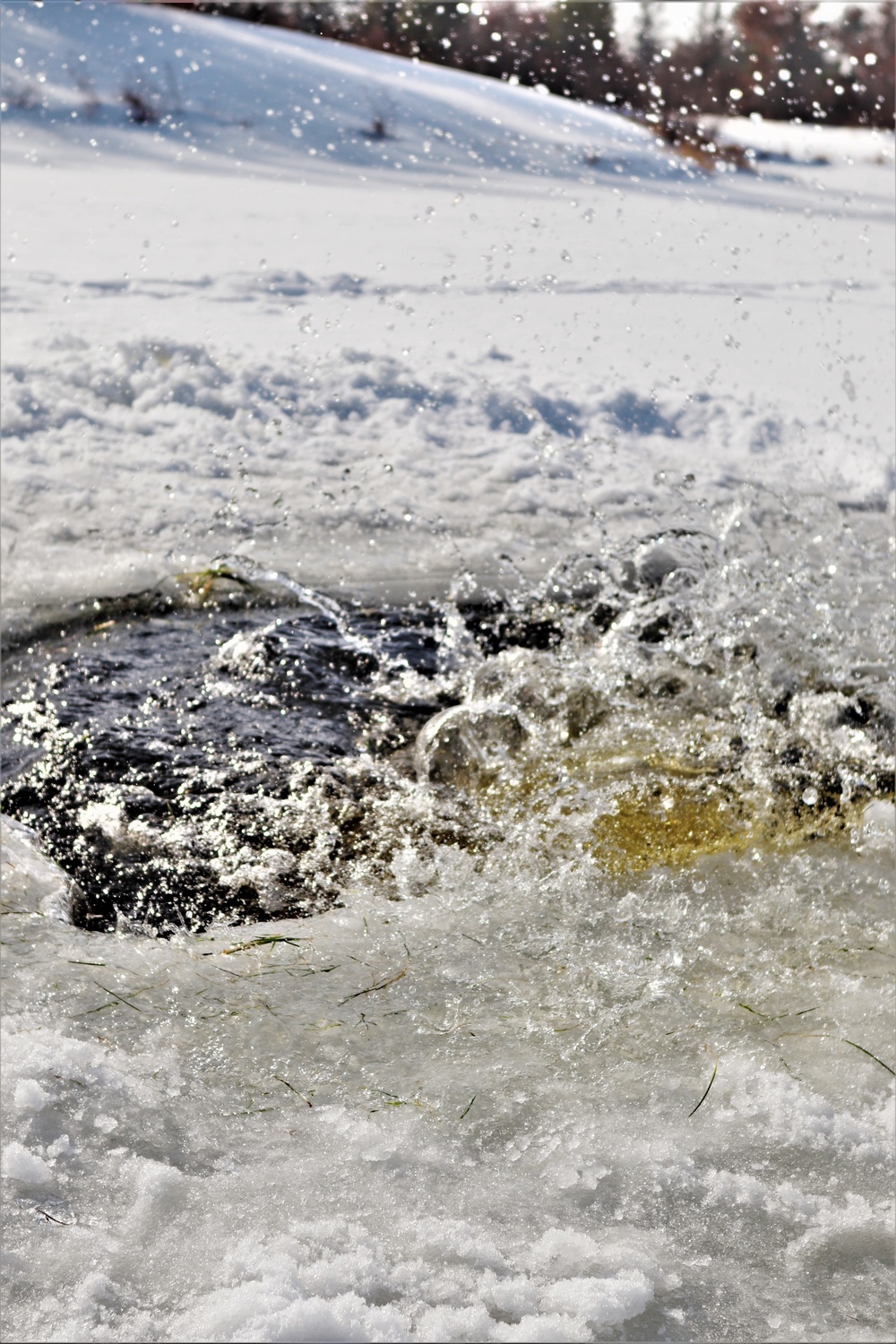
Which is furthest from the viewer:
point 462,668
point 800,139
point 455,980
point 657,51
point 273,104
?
point 273,104

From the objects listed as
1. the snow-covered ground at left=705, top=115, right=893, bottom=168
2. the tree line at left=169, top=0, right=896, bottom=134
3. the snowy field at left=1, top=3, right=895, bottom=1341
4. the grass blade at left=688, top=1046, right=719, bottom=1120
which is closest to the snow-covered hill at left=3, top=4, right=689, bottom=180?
the snowy field at left=1, top=3, right=895, bottom=1341

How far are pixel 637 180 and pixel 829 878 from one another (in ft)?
18.8

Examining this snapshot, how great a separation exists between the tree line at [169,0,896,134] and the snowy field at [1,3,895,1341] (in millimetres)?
285

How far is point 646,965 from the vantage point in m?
1.95

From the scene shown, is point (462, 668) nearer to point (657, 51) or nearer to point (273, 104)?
point (657, 51)

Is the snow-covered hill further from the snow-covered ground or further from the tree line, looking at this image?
the snow-covered ground

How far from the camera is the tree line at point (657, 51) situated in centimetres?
530

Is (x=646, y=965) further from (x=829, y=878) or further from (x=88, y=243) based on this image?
(x=88, y=243)

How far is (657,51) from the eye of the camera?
5379 millimetres

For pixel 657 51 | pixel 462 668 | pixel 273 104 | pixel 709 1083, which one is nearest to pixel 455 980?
pixel 709 1083

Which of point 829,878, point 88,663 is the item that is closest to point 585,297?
point 88,663

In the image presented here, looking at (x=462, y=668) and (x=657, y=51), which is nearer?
(x=462, y=668)

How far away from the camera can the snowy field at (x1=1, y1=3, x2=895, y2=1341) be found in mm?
1444

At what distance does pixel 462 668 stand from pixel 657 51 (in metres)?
4.03
